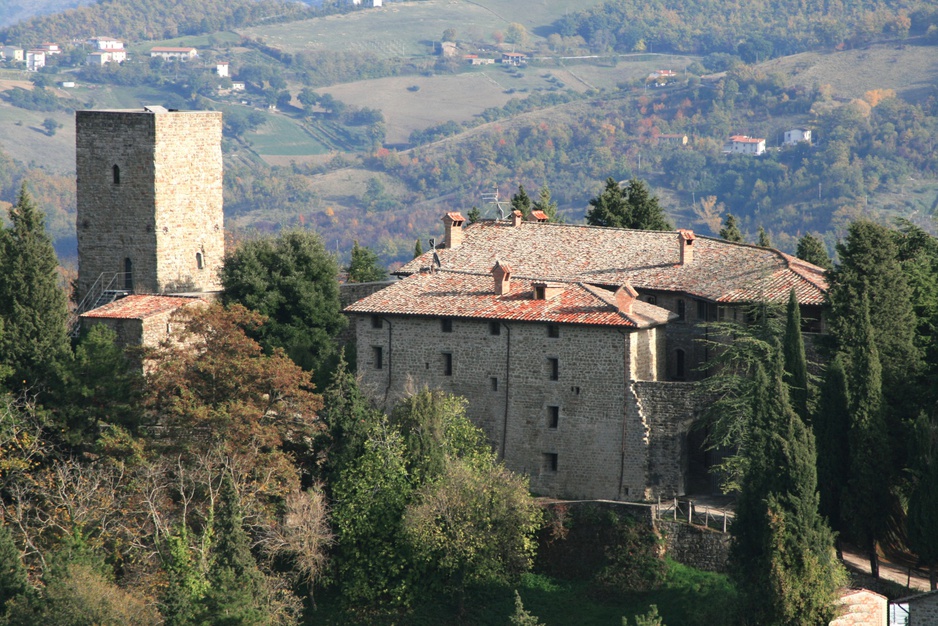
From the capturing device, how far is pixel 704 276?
171 feet

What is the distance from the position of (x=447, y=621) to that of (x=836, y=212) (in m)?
142

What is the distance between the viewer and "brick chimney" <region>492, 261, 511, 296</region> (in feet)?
164

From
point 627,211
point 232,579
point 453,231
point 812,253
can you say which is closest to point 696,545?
point 232,579

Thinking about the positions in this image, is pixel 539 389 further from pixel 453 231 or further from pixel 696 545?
pixel 453 231

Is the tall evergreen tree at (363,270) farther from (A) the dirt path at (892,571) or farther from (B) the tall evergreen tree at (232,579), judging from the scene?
(A) the dirt path at (892,571)

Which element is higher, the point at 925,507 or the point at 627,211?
the point at 627,211

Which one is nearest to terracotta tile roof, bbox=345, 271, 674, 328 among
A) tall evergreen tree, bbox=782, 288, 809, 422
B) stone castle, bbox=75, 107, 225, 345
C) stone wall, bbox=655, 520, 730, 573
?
tall evergreen tree, bbox=782, 288, 809, 422

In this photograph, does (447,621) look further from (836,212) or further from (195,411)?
(836,212)

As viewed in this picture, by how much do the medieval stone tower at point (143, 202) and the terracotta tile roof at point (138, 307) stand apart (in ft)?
10.2

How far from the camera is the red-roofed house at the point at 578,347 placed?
46781 millimetres

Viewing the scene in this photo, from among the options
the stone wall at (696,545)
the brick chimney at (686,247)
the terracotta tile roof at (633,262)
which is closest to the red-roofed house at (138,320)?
the terracotta tile roof at (633,262)

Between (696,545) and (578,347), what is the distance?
22.7 ft

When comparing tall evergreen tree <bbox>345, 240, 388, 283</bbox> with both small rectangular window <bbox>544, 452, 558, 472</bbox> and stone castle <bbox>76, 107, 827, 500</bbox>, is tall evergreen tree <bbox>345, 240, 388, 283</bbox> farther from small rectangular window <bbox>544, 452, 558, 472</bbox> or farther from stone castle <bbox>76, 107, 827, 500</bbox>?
small rectangular window <bbox>544, 452, 558, 472</bbox>

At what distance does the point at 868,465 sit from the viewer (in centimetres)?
4284
